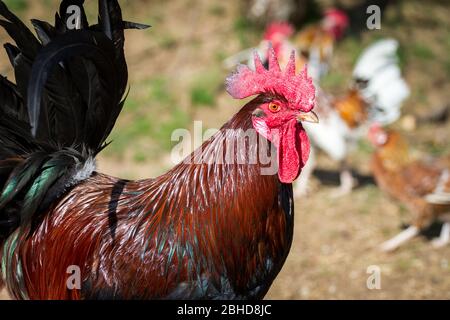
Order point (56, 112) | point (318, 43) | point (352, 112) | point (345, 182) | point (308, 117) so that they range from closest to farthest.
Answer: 1. point (308, 117)
2. point (56, 112)
3. point (352, 112)
4. point (345, 182)
5. point (318, 43)

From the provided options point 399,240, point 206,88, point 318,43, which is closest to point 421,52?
point 318,43

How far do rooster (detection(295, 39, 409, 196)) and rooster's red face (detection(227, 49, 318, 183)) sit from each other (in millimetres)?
3595

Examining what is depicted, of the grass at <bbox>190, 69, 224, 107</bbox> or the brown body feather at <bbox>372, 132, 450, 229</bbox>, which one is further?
the grass at <bbox>190, 69, 224, 107</bbox>

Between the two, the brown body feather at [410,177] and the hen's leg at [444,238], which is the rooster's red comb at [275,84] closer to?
the brown body feather at [410,177]

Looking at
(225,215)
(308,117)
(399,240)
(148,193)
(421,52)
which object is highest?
(421,52)

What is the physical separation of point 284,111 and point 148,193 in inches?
33.7

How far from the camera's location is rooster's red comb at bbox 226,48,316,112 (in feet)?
9.55

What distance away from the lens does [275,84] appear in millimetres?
2943

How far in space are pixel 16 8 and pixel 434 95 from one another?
6406mm

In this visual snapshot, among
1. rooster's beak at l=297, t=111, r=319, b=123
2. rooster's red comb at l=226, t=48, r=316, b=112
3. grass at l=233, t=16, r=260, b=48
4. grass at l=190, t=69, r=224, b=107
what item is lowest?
rooster's beak at l=297, t=111, r=319, b=123

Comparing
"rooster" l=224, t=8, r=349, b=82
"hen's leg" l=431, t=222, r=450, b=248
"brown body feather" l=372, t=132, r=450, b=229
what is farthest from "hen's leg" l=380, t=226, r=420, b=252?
"rooster" l=224, t=8, r=349, b=82

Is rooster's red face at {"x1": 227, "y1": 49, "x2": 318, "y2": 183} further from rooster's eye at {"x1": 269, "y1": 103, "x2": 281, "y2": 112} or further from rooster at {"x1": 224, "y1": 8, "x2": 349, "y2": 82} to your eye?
rooster at {"x1": 224, "y1": 8, "x2": 349, "y2": 82}

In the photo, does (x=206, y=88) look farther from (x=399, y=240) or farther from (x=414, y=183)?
(x=399, y=240)
